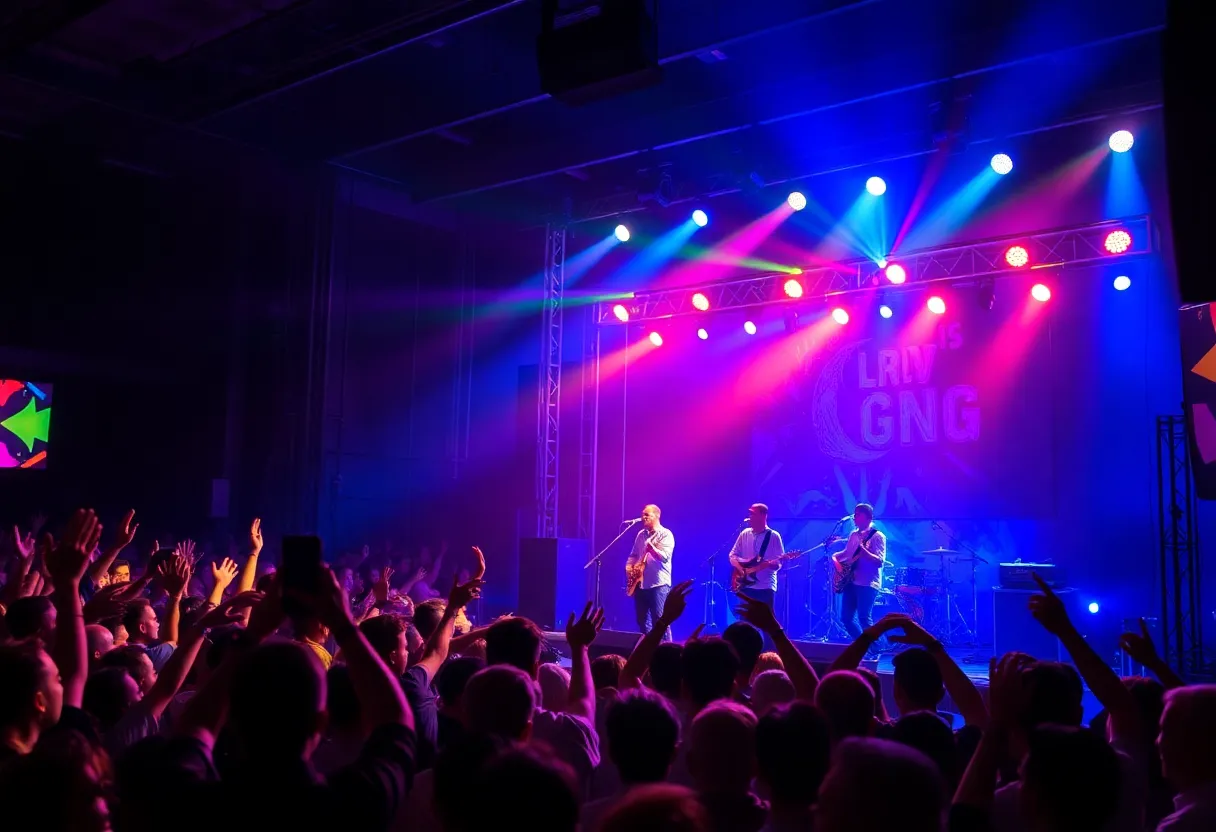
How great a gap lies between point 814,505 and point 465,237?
20.5 feet

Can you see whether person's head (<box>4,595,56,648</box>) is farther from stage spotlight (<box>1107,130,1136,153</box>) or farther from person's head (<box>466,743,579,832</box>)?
stage spotlight (<box>1107,130,1136,153</box>)

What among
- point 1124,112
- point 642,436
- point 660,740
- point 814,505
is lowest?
point 660,740

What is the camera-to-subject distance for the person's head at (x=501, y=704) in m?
2.63

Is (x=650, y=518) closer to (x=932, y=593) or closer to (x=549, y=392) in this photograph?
(x=549, y=392)

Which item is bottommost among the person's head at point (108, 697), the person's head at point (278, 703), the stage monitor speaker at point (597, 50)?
the person's head at point (108, 697)

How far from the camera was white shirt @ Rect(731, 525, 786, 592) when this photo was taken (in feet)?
34.8

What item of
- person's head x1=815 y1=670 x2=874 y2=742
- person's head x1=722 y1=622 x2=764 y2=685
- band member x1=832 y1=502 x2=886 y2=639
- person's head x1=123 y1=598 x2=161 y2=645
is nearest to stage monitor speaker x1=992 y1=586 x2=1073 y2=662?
band member x1=832 y1=502 x2=886 y2=639

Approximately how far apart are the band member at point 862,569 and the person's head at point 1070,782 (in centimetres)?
860

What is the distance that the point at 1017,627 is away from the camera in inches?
393

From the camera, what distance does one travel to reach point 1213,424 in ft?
19.0

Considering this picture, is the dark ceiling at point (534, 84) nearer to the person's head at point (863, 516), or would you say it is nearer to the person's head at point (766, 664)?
the person's head at point (863, 516)

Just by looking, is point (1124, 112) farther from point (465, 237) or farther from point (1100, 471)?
point (465, 237)

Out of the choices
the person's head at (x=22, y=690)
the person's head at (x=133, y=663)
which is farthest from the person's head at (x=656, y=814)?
the person's head at (x=133, y=663)

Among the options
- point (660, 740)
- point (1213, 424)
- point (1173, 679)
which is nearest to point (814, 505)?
point (1213, 424)
